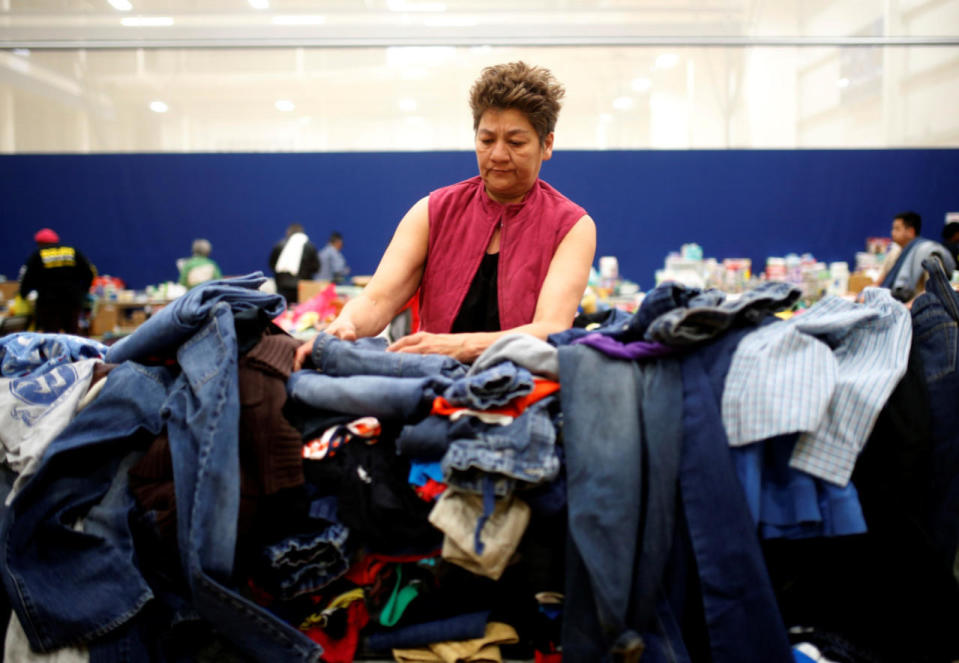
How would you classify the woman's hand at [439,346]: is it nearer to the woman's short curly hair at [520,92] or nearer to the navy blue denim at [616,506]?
the navy blue denim at [616,506]

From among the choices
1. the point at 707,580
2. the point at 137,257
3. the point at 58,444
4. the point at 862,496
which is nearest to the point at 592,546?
the point at 707,580

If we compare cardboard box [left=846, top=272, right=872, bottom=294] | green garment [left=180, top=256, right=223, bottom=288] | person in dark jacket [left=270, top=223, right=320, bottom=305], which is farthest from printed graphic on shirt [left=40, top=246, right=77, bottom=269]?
cardboard box [left=846, top=272, right=872, bottom=294]

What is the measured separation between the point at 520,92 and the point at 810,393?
984mm

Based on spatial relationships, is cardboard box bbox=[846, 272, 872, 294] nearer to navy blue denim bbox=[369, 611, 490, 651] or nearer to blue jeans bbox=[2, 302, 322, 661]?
navy blue denim bbox=[369, 611, 490, 651]

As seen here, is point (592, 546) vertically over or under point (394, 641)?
over

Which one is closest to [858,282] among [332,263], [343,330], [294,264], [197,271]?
[332,263]

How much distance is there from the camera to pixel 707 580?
100 cm

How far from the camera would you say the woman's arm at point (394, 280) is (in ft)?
5.43

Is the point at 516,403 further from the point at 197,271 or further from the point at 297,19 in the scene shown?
the point at 297,19

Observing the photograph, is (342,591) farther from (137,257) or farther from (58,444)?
(137,257)

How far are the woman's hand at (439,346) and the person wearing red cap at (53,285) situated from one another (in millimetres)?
5950

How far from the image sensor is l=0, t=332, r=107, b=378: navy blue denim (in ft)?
4.16

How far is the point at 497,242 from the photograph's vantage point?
1.80 meters

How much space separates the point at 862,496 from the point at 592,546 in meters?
0.51
